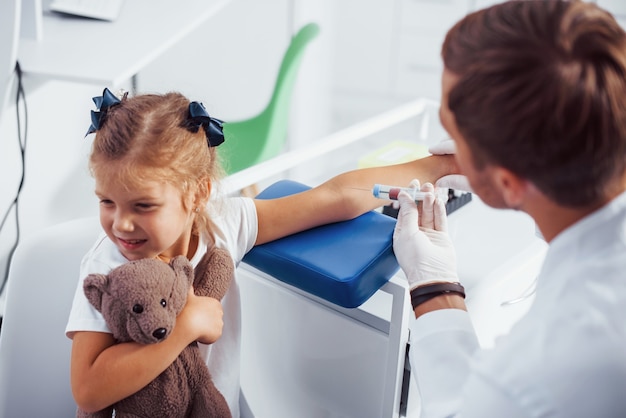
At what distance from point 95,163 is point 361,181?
17.8 inches

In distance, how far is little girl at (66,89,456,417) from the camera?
2.81ft

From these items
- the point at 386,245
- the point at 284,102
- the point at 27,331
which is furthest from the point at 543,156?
the point at 284,102

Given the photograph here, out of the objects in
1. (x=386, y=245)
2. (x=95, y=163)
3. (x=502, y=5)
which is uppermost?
(x=502, y=5)

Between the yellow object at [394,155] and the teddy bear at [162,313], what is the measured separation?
586 mm

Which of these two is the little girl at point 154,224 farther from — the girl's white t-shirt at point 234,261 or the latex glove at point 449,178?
the latex glove at point 449,178

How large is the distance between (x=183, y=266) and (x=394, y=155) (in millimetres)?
740

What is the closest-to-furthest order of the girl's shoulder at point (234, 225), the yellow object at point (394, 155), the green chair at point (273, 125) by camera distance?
the girl's shoulder at point (234, 225)
the yellow object at point (394, 155)
the green chair at point (273, 125)

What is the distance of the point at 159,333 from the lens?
33.3 inches

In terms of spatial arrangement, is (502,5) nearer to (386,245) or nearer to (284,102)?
(386,245)

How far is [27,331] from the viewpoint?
3.39 ft

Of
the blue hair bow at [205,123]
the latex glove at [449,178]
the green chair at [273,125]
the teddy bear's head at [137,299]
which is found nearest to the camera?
the teddy bear's head at [137,299]

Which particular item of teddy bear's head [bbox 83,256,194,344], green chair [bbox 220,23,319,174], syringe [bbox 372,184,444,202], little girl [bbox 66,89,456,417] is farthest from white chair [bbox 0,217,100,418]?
green chair [bbox 220,23,319,174]

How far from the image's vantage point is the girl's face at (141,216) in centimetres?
90

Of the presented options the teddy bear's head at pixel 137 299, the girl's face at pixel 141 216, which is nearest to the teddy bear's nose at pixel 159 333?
the teddy bear's head at pixel 137 299
